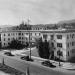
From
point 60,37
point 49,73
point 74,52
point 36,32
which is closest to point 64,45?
point 60,37

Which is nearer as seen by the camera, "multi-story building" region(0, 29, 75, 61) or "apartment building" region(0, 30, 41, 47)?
"multi-story building" region(0, 29, 75, 61)

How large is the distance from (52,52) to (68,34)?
18.7 feet

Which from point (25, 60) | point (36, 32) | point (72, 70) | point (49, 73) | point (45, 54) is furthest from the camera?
point (36, 32)

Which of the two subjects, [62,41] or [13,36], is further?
[13,36]

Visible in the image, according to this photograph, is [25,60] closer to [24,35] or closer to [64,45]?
[64,45]

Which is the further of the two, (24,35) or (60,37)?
(24,35)

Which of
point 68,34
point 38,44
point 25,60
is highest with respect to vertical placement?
point 68,34

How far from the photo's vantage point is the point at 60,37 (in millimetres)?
30969

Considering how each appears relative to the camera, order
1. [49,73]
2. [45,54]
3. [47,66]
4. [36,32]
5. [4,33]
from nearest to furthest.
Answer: [49,73], [47,66], [45,54], [36,32], [4,33]

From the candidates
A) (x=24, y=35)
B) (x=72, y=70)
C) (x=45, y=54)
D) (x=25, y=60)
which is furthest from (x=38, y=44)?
(x=24, y=35)

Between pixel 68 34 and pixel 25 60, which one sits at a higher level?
pixel 68 34

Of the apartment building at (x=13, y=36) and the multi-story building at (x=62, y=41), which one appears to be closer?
the multi-story building at (x=62, y=41)

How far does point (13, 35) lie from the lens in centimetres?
5172

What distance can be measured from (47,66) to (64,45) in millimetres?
7715
